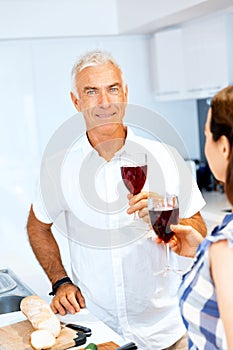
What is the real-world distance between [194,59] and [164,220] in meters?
2.39

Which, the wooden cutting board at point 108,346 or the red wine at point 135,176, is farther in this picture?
the red wine at point 135,176

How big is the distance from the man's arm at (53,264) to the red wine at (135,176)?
34cm

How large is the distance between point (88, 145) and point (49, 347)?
773 mm

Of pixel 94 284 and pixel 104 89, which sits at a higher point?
pixel 104 89

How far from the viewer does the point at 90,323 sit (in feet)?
4.84

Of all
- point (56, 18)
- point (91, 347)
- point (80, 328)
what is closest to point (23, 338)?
point (80, 328)

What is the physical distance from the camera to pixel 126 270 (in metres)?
1.79

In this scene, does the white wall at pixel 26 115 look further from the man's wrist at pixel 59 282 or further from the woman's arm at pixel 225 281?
the woman's arm at pixel 225 281

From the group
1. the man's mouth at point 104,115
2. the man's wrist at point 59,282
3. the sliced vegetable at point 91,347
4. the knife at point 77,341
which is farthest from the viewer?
the man's mouth at point 104,115

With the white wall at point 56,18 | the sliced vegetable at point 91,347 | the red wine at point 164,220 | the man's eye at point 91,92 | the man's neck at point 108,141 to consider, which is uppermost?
the white wall at point 56,18

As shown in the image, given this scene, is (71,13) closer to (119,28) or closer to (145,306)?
(119,28)

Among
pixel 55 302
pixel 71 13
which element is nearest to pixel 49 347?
pixel 55 302

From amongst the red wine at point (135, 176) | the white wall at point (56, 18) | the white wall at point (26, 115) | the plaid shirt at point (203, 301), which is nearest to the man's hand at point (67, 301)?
the red wine at point (135, 176)

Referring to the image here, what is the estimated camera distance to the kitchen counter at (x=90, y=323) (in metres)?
1.36
